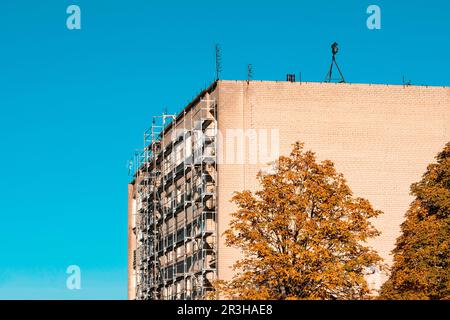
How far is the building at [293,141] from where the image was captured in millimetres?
70250

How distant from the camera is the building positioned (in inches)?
2766

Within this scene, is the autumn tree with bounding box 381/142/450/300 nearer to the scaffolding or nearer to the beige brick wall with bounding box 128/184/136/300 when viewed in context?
the scaffolding

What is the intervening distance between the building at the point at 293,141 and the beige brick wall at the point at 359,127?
0.07 metres

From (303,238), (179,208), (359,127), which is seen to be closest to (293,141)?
(359,127)

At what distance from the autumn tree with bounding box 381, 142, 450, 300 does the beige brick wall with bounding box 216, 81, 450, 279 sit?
18.1 meters

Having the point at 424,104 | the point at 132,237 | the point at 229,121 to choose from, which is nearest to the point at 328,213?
the point at 229,121

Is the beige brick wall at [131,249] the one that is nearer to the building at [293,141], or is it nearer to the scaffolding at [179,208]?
the scaffolding at [179,208]

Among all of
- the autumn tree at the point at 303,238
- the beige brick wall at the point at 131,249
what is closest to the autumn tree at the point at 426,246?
the autumn tree at the point at 303,238

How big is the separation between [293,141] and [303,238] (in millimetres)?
23504

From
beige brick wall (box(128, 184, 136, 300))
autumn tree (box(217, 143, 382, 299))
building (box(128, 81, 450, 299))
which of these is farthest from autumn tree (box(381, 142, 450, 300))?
beige brick wall (box(128, 184, 136, 300))

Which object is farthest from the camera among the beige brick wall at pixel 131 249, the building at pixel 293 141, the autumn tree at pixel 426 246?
the beige brick wall at pixel 131 249

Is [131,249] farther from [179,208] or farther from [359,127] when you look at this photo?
[359,127]

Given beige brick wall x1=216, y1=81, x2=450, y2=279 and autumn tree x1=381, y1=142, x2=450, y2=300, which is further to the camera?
beige brick wall x1=216, y1=81, x2=450, y2=279

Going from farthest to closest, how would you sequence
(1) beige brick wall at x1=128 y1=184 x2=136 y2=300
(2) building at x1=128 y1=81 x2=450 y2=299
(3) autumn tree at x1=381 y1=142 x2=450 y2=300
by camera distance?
(1) beige brick wall at x1=128 y1=184 x2=136 y2=300 < (2) building at x1=128 y1=81 x2=450 y2=299 < (3) autumn tree at x1=381 y1=142 x2=450 y2=300
